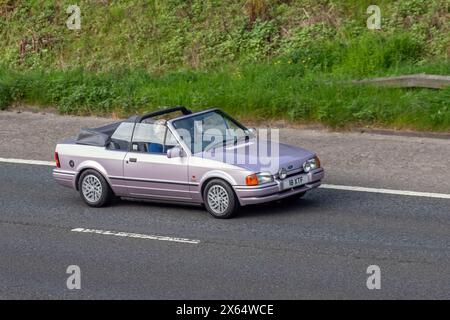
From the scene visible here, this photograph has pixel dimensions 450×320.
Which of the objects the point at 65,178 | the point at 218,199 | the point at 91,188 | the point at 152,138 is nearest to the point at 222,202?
the point at 218,199

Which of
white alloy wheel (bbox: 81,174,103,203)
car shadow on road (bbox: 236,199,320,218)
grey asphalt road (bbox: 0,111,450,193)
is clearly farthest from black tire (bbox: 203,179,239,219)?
grey asphalt road (bbox: 0,111,450,193)

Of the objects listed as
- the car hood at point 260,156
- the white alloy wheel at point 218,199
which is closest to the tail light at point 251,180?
the car hood at point 260,156

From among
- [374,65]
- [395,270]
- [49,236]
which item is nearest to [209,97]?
[374,65]

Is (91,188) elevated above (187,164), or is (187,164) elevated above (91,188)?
(187,164)

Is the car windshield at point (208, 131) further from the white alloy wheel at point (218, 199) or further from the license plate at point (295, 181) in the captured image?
the license plate at point (295, 181)

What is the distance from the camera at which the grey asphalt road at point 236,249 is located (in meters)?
11.8

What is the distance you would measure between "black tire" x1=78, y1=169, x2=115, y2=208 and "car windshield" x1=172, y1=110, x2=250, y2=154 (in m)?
1.38

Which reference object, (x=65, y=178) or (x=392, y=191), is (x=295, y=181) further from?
(x=65, y=178)

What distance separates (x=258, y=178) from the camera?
47.1ft

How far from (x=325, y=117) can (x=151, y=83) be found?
434 cm

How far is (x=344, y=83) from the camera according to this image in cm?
2014

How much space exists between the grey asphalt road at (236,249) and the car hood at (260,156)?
724mm

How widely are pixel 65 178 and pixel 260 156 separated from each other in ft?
10.3
